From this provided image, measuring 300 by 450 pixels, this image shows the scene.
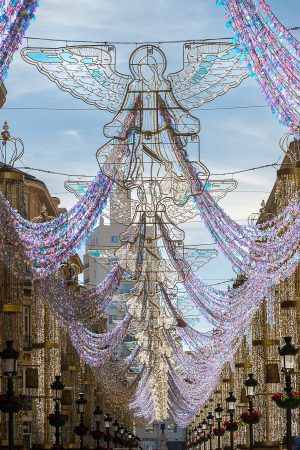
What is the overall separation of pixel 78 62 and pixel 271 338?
2147cm

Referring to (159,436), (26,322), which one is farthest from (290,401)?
(159,436)

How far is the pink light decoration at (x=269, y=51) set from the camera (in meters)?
15.6

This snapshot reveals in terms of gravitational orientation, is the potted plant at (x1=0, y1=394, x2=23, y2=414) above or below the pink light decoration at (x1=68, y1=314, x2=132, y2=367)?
below

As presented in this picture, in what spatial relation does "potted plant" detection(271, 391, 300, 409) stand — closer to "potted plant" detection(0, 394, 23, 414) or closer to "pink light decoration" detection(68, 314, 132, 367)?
"potted plant" detection(0, 394, 23, 414)

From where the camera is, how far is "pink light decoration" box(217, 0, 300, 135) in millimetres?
15562

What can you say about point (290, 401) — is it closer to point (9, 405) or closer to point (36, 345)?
point (9, 405)

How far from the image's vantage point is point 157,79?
2094cm

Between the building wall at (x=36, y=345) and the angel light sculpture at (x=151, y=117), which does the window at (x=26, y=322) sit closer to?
the building wall at (x=36, y=345)

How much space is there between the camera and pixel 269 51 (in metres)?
15.7

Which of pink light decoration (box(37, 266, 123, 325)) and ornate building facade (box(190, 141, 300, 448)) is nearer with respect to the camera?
ornate building facade (box(190, 141, 300, 448))

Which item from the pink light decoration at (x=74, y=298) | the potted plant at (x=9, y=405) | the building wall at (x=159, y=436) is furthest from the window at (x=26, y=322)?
the building wall at (x=159, y=436)

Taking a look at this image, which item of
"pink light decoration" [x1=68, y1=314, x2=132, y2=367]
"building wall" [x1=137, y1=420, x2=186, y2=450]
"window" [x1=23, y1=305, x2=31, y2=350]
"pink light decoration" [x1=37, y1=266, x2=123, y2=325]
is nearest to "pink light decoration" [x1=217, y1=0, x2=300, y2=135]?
"pink light decoration" [x1=37, y1=266, x2=123, y2=325]

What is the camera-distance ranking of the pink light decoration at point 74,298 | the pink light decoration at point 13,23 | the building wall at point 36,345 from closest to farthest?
the pink light decoration at point 13,23
the building wall at point 36,345
the pink light decoration at point 74,298

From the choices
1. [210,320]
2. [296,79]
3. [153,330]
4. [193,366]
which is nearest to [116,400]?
[193,366]
